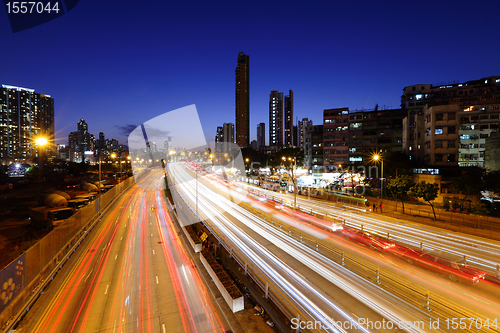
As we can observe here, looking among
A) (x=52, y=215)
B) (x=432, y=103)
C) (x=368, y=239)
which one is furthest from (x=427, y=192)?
(x=432, y=103)

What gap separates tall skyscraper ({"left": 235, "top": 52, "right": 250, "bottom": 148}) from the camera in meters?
190

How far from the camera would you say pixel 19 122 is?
176750mm

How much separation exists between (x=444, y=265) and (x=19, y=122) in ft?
813

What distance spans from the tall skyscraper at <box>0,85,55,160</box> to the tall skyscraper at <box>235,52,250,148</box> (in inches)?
4972

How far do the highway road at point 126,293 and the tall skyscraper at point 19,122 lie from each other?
177 m

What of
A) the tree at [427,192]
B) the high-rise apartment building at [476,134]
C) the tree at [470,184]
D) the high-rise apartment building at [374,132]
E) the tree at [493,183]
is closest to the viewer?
the tree at [427,192]

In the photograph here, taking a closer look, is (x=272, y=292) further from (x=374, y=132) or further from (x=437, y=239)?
(x=374, y=132)

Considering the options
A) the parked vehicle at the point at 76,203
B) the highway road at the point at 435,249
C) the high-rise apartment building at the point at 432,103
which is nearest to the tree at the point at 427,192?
the highway road at the point at 435,249

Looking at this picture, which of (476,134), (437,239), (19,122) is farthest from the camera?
(19,122)

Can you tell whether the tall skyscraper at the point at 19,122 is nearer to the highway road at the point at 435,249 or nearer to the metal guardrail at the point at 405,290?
the highway road at the point at 435,249

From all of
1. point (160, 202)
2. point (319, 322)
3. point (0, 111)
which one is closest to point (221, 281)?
point (319, 322)

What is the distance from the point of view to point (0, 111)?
6378 inches

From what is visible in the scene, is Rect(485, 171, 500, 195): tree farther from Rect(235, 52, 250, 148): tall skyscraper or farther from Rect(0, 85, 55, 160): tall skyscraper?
Rect(0, 85, 55, 160): tall skyscraper

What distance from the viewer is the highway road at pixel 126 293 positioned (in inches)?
383
